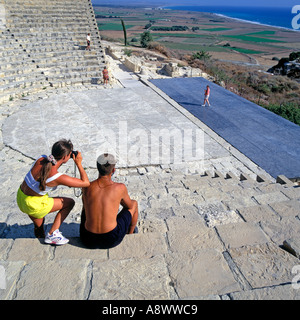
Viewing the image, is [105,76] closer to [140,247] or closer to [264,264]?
[140,247]

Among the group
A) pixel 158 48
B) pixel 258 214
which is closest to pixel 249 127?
pixel 258 214

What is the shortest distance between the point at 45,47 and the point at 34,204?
15506mm

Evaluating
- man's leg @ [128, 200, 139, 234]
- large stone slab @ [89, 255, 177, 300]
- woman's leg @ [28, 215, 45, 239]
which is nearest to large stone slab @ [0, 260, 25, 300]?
large stone slab @ [89, 255, 177, 300]

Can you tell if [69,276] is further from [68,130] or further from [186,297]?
[68,130]

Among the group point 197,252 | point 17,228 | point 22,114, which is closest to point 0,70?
point 22,114

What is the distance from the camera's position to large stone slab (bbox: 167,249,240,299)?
2707 millimetres

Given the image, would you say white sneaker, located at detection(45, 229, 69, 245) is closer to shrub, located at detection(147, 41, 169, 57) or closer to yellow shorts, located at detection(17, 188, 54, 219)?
yellow shorts, located at detection(17, 188, 54, 219)

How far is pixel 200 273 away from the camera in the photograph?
2.88 metres

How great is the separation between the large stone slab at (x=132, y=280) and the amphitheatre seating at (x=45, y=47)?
38.3ft

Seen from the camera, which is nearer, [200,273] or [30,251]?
[200,273]

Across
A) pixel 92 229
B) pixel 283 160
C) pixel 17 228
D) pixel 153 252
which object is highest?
pixel 92 229

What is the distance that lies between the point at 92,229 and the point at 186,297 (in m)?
1.25

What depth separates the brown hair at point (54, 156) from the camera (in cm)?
335

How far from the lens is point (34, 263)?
2900 millimetres
